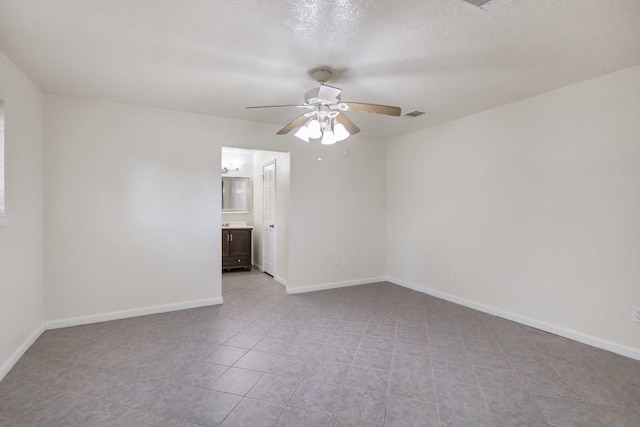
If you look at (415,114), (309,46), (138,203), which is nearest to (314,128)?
(309,46)

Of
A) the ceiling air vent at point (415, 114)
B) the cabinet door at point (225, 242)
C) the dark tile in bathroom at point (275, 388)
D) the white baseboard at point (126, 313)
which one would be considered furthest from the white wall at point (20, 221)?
the ceiling air vent at point (415, 114)

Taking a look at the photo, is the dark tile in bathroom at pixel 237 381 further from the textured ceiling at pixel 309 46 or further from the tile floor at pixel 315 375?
the textured ceiling at pixel 309 46

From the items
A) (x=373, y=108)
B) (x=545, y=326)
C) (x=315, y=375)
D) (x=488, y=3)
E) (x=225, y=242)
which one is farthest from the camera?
(x=225, y=242)

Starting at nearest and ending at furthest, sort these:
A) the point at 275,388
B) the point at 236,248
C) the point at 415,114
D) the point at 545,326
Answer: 1. the point at 275,388
2. the point at 545,326
3. the point at 415,114
4. the point at 236,248

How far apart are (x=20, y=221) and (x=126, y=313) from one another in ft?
4.77

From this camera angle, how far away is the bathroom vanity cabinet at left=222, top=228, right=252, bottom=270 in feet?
19.9

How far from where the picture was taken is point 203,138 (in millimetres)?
4031

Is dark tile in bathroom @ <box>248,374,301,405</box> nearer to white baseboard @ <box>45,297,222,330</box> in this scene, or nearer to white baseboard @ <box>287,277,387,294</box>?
white baseboard @ <box>45,297,222,330</box>

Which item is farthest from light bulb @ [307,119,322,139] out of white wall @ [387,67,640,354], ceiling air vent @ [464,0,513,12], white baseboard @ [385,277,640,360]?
white baseboard @ [385,277,640,360]

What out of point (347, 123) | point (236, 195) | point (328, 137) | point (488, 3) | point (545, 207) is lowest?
point (545, 207)

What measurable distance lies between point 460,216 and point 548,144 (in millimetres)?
1313

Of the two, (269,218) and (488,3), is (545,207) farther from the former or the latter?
(269,218)

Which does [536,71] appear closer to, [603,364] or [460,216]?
[460,216]

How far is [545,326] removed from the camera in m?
3.29
